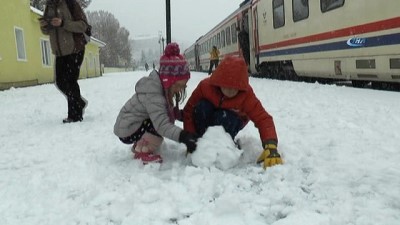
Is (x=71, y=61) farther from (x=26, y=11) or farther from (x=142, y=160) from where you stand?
(x=26, y=11)

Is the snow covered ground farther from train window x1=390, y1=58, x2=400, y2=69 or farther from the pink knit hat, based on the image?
train window x1=390, y1=58, x2=400, y2=69

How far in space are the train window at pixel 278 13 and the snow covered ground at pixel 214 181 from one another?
754 cm

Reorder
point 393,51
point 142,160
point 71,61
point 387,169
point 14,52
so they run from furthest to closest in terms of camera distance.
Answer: point 14,52 → point 393,51 → point 71,61 → point 142,160 → point 387,169

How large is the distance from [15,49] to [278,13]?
9487mm

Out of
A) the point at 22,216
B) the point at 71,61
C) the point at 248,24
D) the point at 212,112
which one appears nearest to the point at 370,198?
the point at 212,112

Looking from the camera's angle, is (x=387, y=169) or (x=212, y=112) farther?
(x=212, y=112)

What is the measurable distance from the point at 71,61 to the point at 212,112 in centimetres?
278

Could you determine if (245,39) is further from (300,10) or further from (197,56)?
(197,56)

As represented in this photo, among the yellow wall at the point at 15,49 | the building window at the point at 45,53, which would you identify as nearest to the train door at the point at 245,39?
the yellow wall at the point at 15,49


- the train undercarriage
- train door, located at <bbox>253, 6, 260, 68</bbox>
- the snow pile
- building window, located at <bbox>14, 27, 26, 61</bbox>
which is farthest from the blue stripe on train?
building window, located at <bbox>14, 27, 26, 61</bbox>

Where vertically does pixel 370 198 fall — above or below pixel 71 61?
below

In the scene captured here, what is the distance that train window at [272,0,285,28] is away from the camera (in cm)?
1142

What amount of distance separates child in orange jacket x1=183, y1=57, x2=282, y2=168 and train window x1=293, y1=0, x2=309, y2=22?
7351 millimetres

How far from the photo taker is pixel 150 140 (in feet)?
10.3
